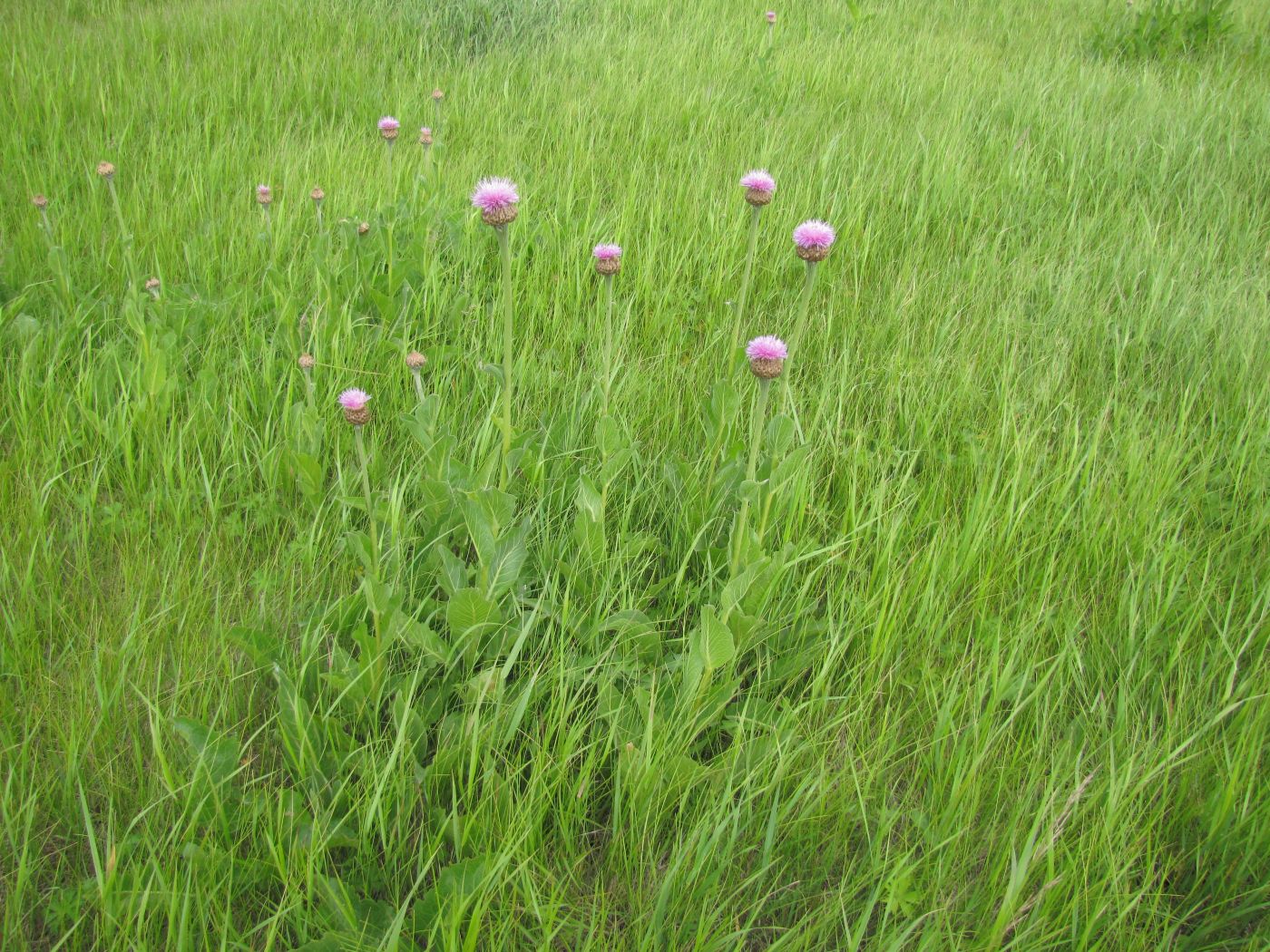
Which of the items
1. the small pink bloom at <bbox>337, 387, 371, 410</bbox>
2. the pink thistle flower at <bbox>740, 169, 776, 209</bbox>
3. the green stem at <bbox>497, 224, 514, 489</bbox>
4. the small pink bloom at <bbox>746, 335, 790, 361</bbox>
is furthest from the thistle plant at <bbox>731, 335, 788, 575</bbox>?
the small pink bloom at <bbox>337, 387, 371, 410</bbox>

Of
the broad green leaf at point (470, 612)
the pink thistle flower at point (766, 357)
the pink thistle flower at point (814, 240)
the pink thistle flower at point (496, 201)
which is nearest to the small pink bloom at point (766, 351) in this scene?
the pink thistle flower at point (766, 357)

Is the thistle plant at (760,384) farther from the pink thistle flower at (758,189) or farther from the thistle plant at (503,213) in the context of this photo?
the thistle plant at (503,213)

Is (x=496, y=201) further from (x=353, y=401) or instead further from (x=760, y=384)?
(x=760, y=384)

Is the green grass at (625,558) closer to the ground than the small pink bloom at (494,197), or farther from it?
closer to the ground

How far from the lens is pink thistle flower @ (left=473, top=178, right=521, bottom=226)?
129cm

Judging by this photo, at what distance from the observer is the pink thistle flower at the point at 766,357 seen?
128 centimetres

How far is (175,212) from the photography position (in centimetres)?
239

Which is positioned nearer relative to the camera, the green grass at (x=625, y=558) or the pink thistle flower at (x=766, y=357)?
the green grass at (x=625, y=558)

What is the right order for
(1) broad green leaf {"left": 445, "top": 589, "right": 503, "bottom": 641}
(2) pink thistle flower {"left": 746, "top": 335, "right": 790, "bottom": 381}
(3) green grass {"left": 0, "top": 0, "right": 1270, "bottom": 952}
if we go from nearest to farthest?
1. (3) green grass {"left": 0, "top": 0, "right": 1270, "bottom": 952}
2. (1) broad green leaf {"left": 445, "top": 589, "right": 503, "bottom": 641}
3. (2) pink thistle flower {"left": 746, "top": 335, "right": 790, "bottom": 381}

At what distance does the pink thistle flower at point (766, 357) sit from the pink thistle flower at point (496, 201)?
1.49 feet

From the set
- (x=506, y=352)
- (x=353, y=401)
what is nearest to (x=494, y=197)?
(x=506, y=352)

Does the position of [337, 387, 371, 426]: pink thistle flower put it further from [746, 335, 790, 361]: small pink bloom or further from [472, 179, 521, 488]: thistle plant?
[746, 335, 790, 361]: small pink bloom

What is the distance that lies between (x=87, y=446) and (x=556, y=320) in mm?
1098

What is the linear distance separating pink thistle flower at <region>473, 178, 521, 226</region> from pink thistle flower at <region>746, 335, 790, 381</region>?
45 cm
